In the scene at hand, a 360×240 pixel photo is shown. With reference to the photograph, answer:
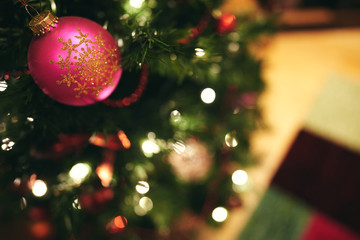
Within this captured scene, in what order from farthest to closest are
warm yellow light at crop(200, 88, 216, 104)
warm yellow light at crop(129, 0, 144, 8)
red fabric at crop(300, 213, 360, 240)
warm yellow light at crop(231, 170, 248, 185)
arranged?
red fabric at crop(300, 213, 360, 240) → warm yellow light at crop(231, 170, 248, 185) → warm yellow light at crop(200, 88, 216, 104) → warm yellow light at crop(129, 0, 144, 8)

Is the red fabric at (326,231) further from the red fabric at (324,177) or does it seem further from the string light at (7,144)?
the string light at (7,144)

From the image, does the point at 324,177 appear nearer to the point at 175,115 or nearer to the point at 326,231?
the point at 326,231

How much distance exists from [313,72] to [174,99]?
1.24 meters

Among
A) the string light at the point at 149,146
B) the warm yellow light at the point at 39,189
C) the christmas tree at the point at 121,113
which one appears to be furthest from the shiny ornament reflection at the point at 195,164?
the warm yellow light at the point at 39,189

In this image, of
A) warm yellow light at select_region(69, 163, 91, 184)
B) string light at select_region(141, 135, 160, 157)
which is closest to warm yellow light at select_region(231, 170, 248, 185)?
string light at select_region(141, 135, 160, 157)

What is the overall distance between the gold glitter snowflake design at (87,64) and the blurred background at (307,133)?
73 cm

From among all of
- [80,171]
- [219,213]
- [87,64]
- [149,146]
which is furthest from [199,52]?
[219,213]

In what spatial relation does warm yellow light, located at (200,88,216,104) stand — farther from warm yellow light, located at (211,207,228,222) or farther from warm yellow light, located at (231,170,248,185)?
warm yellow light, located at (211,207,228,222)

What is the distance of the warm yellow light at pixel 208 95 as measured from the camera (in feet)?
2.66

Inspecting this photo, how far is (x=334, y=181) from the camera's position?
1.21 metres

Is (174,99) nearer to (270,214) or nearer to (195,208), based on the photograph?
(195,208)

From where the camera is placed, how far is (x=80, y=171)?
62 centimetres

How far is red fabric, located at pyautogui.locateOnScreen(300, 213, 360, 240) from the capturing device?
1.09m

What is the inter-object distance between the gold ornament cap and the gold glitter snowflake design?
3 centimetres
